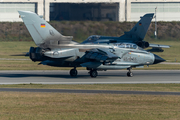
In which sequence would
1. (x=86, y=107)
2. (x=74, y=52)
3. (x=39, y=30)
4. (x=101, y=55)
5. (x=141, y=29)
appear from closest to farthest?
(x=86, y=107)
(x=39, y=30)
(x=101, y=55)
(x=74, y=52)
(x=141, y=29)

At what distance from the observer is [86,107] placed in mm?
14047

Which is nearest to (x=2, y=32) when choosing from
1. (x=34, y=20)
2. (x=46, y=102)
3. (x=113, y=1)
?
(x=113, y=1)

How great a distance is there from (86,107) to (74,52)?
44.8 feet

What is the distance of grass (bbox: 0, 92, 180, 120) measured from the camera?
483 inches

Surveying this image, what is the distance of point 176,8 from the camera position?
86.4 m

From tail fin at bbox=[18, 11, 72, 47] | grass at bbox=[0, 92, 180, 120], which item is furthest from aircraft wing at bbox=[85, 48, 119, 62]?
grass at bbox=[0, 92, 180, 120]

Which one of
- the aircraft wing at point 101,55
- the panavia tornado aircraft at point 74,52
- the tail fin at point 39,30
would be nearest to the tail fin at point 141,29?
the panavia tornado aircraft at point 74,52

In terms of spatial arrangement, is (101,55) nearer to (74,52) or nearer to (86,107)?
(74,52)

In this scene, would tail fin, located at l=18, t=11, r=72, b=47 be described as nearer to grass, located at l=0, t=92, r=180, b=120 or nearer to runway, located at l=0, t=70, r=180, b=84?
runway, located at l=0, t=70, r=180, b=84

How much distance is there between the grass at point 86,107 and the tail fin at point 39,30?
31.1 feet

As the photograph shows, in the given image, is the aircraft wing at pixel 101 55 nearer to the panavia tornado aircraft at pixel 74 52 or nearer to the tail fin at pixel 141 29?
the panavia tornado aircraft at pixel 74 52

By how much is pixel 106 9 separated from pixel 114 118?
81.3 metres

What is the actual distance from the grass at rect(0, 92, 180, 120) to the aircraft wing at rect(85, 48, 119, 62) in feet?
29.9

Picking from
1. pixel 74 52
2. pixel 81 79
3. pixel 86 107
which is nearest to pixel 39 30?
pixel 74 52
